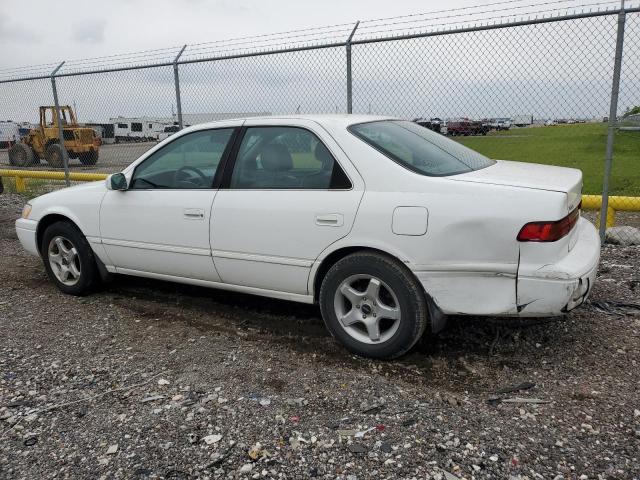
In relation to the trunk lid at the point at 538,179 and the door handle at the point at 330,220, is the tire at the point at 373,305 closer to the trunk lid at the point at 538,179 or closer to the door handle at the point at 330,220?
the door handle at the point at 330,220

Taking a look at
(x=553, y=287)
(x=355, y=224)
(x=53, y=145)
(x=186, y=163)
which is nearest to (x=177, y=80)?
(x=186, y=163)

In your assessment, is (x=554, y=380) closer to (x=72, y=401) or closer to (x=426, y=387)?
(x=426, y=387)

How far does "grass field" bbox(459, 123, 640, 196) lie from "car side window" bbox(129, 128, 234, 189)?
3.33 metres

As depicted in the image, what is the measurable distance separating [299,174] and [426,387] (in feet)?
5.24

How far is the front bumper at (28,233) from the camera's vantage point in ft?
16.8

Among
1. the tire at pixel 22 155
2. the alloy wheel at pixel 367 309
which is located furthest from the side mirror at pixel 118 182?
the tire at pixel 22 155

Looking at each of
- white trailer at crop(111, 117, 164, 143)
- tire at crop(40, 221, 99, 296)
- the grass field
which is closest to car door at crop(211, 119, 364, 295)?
tire at crop(40, 221, 99, 296)

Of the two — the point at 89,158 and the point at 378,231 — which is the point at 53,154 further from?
the point at 378,231

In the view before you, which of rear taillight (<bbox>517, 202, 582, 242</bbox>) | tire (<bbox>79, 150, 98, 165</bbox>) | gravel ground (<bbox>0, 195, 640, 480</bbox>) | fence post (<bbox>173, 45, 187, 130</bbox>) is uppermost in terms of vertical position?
fence post (<bbox>173, 45, 187, 130</bbox>)

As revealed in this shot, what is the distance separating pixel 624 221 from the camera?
27.5 ft

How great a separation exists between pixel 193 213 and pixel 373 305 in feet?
5.00

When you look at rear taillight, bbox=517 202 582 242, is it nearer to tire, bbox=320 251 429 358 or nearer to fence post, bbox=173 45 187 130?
tire, bbox=320 251 429 358

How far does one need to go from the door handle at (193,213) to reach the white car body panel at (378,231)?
0.01 m

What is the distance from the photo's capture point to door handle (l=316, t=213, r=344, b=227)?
11.3 ft
